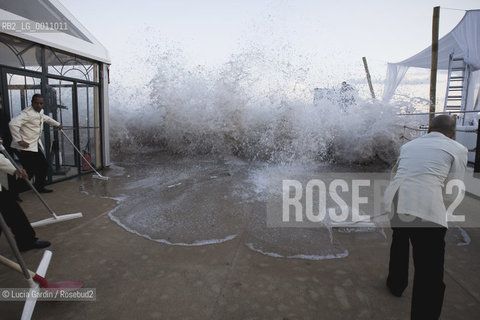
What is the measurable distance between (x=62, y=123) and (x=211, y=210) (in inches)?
164

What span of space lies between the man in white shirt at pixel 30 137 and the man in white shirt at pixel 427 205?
538 cm

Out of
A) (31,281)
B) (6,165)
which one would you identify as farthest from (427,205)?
(6,165)

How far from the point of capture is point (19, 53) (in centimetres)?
481

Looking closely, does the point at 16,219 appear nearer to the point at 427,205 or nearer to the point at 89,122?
the point at 427,205

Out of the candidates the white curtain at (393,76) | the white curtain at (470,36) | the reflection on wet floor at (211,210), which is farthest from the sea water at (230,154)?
the white curtain at (393,76)

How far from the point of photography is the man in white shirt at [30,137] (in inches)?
180

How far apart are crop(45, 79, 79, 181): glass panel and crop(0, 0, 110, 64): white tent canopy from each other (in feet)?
2.55

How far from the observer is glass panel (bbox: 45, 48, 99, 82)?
18.1 feet

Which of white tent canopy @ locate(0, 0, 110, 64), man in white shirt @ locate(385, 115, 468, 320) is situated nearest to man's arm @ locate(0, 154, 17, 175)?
white tent canopy @ locate(0, 0, 110, 64)

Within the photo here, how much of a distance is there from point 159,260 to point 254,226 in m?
1.33

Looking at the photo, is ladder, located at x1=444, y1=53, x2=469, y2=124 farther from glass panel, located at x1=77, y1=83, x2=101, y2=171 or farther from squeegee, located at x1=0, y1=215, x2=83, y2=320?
squeegee, located at x1=0, y1=215, x2=83, y2=320

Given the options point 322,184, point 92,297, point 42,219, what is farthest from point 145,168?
point 92,297

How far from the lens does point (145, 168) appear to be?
7.59 metres

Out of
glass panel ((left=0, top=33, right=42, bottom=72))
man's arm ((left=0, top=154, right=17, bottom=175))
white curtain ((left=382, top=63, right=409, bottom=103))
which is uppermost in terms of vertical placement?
white curtain ((left=382, top=63, right=409, bottom=103))
